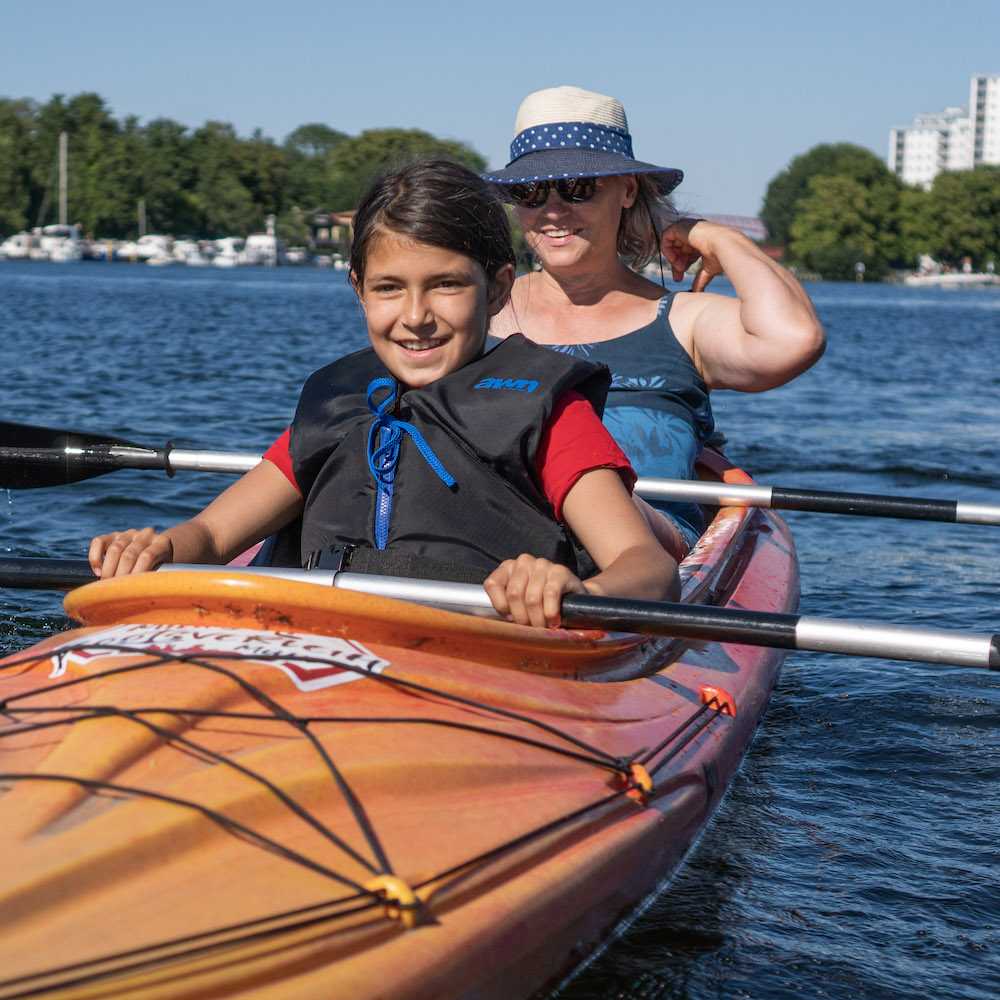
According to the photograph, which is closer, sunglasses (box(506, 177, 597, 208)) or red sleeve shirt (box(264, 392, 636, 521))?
red sleeve shirt (box(264, 392, 636, 521))

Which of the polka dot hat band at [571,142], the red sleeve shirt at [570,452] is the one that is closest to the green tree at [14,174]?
the polka dot hat band at [571,142]

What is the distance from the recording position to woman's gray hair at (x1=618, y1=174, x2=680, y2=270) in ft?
13.5

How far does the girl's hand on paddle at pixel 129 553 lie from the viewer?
102 inches

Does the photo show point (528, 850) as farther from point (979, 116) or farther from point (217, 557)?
point (979, 116)

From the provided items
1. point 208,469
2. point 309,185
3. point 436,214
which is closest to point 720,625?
point 436,214

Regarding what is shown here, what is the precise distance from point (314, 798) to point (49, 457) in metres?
2.56

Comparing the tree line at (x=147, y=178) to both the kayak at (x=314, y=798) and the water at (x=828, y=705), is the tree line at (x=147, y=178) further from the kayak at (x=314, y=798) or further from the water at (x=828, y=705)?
the kayak at (x=314, y=798)

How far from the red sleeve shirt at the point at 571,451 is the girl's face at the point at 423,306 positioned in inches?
10.3

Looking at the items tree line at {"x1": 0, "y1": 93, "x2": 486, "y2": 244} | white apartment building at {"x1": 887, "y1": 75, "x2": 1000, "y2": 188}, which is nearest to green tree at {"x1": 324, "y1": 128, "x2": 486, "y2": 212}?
tree line at {"x1": 0, "y1": 93, "x2": 486, "y2": 244}

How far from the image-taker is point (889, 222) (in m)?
98.0

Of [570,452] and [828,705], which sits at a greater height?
[570,452]

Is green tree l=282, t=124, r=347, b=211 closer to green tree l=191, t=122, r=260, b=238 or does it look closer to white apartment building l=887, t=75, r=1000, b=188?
green tree l=191, t=122, r=260, b=238

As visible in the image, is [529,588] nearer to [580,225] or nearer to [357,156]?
[580,225]

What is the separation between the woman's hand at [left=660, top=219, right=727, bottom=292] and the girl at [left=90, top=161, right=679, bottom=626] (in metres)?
1.51
